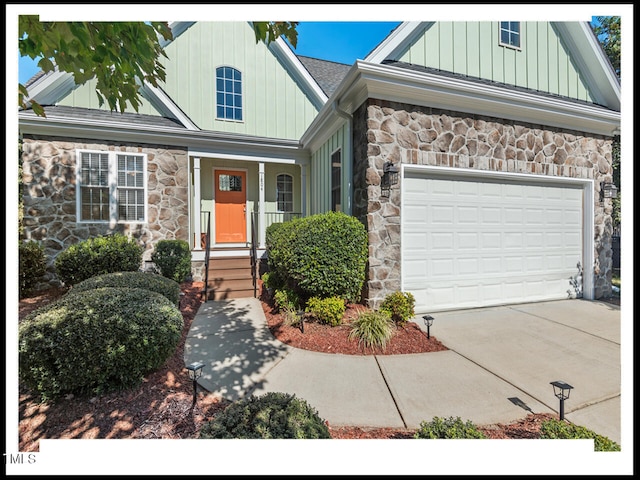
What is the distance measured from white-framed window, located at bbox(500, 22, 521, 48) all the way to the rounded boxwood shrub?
7.12 metres

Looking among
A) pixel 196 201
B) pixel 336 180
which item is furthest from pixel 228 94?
pixel 336 180

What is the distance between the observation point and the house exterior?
175 inches

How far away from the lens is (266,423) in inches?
59.8

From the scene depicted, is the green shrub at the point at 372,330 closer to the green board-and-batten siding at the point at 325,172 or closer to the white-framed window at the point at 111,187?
the green board-and-batten siding at the point at 325,172

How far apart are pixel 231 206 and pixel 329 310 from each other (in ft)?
17.9

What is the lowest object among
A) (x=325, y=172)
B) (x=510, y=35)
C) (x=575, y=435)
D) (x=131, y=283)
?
(x=575, y=435)

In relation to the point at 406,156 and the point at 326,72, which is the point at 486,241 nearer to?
the point at 406,156

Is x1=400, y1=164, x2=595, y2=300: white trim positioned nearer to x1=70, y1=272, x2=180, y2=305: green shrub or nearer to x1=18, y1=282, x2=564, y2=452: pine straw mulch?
x1=18, y1=282, x2=564, y2=452: pine straw mulch

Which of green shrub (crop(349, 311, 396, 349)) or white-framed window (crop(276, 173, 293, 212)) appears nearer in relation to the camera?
green shrub (crop(349, 311, 396, 349))

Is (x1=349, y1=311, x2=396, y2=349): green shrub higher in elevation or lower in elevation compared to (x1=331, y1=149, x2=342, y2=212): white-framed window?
lower

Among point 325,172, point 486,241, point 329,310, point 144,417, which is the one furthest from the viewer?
point 325,172

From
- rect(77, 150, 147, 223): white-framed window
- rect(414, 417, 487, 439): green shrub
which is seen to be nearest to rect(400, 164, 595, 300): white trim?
rect(414, 417, 487, 439): green shrub

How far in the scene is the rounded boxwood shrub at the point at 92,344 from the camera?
220cm

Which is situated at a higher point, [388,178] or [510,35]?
[510,35]
